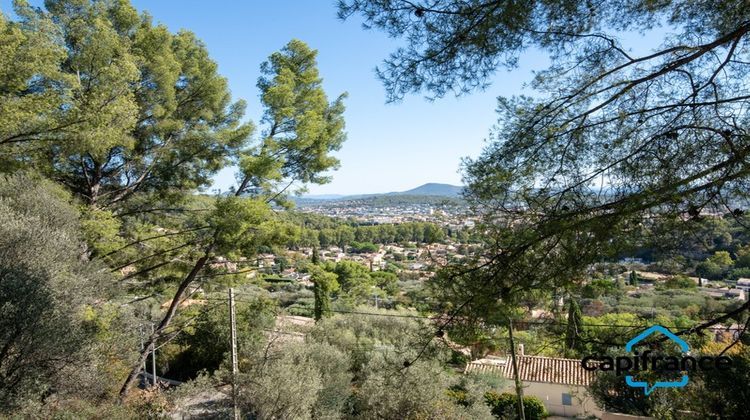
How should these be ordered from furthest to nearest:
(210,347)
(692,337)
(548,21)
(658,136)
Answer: (210,347)
(548,21)
(658,136)
(692,337)

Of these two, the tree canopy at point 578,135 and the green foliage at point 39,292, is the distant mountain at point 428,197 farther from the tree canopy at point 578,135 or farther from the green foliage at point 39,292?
the green foliage at point 39,292

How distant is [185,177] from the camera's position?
8.02m

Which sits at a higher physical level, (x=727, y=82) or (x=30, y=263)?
(x=727, y=82)

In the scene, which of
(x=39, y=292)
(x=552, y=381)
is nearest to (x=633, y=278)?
(x=39, y=292)

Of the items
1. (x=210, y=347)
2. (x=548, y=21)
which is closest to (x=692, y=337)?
(x=548, y=21)

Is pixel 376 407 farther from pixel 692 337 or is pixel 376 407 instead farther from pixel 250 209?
pixel 692 337

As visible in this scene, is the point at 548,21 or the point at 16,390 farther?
the point at 16,390

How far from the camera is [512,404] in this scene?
394 inches

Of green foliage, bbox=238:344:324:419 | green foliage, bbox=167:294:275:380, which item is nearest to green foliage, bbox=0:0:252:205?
green foliage, bbox=238:344:324:419

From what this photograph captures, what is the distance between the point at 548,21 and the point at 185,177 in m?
7.16

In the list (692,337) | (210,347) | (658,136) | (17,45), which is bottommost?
(210,347)

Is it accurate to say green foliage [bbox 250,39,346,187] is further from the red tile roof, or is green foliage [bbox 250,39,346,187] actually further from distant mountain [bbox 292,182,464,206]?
the red tile roof

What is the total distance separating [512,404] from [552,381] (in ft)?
5.56

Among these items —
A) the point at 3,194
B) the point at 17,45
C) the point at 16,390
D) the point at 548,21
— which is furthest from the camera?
the point at 3,194
